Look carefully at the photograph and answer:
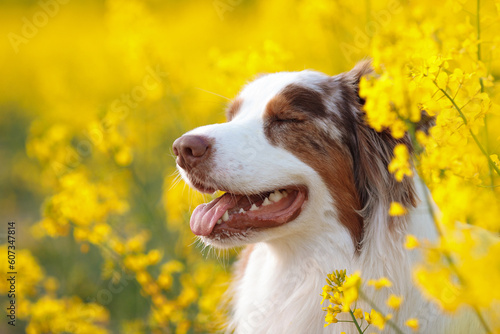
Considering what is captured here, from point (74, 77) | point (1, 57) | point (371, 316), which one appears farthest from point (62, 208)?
point (1, 57)

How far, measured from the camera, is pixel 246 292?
2.76m

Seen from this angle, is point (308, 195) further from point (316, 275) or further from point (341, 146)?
point (316, 275)

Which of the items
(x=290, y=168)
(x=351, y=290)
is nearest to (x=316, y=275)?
(x=290, y=168)

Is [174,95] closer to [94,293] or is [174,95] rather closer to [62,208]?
[62,208]

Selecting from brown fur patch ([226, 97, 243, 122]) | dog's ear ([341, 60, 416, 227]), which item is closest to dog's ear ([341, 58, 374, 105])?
dog's ear ([341, 60, 416, 227])

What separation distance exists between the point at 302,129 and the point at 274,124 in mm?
139

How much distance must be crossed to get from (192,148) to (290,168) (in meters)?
0.46

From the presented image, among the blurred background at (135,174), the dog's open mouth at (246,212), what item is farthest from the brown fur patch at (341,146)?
the blurred background at (135,174)

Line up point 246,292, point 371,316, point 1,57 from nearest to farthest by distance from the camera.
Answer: point 371,316 → point 246,292 → point 1,57

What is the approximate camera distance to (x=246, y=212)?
2.34 m

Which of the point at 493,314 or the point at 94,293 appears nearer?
the point at 493,314

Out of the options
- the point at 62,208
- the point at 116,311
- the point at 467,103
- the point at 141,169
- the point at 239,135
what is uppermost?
the point at 467,103

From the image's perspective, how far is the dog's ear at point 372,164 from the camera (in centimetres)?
226

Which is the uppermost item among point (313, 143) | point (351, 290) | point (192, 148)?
point (313, 143)
